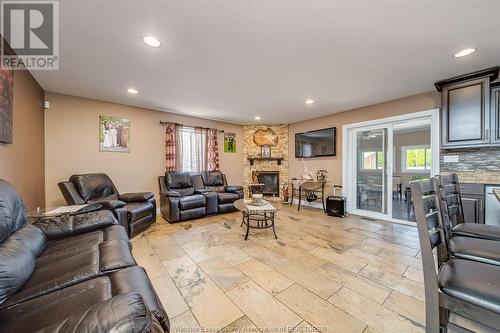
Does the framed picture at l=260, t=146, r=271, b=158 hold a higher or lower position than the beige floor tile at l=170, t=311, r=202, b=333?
higher

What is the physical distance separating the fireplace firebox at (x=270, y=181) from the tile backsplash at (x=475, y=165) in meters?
3.50

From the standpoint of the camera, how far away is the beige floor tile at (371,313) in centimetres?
130

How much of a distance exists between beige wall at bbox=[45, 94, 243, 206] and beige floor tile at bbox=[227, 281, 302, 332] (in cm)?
339

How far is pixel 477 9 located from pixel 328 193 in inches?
145

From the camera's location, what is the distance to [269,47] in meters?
2.04

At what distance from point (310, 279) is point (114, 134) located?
4.11m

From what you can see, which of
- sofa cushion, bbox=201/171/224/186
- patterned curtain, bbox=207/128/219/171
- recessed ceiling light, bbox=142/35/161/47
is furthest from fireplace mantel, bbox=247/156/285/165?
recessed ceiling light, bbox=142/35/161/47

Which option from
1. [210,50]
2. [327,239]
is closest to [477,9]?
[210,50]

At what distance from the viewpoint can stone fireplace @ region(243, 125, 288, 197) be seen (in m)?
5.72

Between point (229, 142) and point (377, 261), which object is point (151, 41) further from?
point (229, 142)

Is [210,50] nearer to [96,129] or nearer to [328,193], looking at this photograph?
[96,129]

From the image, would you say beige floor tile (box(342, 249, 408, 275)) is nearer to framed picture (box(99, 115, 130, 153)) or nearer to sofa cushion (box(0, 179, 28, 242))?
sofa cushion (box(0, 179, 28, 242))

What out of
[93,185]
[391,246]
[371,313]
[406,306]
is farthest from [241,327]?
[93,185]

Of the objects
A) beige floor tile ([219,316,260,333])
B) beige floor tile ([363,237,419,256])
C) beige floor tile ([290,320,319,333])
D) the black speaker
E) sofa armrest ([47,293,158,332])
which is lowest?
beige floor tile ([219,316,260,333])
